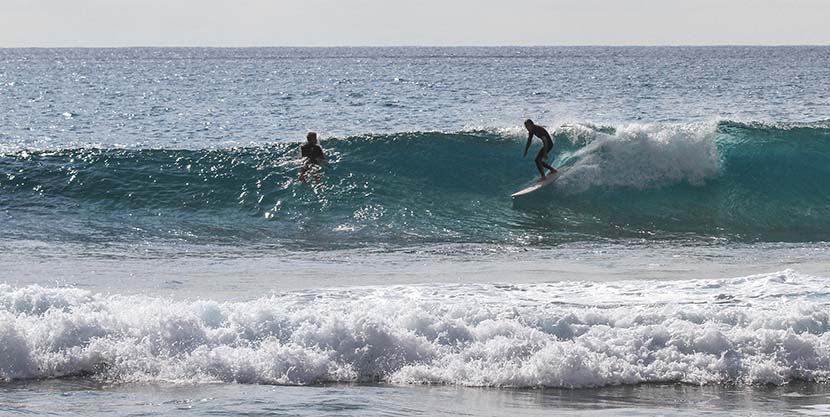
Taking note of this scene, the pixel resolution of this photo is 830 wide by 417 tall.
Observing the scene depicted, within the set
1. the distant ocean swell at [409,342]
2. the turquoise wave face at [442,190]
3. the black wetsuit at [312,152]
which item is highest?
the black wetsuit at [312,152]

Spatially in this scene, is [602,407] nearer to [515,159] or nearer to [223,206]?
[223,206]

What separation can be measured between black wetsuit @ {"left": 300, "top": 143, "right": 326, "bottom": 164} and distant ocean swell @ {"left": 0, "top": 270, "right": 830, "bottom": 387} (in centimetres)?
1071

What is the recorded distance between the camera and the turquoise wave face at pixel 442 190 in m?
17.0

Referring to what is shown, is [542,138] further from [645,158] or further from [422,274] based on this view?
[422,274]

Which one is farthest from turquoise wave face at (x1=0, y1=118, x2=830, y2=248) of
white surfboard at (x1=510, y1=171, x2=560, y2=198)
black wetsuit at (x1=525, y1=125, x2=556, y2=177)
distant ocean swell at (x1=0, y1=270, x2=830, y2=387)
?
distant ocean swell at (x1=0, y1=270, x2=830, y2=387)

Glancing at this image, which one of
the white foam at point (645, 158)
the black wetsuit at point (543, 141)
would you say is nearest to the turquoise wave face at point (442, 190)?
the white foam at point (645, 158)

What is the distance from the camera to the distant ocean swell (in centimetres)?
910

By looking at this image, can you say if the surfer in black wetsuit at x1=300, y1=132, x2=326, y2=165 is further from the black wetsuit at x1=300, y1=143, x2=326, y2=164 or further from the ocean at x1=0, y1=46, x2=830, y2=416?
the ocean at x1=0, y1=46, x2=830, y2=416

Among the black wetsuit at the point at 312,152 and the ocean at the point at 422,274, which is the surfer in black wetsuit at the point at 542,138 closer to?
the ocean at the point at 422,274

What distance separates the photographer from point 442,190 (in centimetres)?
2003

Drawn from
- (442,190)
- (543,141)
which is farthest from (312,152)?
(543,141)

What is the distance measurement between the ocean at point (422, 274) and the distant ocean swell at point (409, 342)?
0.9 inches

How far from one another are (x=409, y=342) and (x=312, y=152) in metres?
12.0

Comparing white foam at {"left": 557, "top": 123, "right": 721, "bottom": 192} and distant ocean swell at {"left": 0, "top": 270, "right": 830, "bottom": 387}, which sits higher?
white foam at {"left": 557, "top": 123, "right": 721, "bottom": 192}
